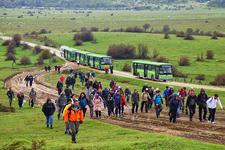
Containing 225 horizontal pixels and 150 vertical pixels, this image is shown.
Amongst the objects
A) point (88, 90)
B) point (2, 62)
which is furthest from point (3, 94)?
point (2, 62)

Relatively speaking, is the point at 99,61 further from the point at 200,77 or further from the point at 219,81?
the point at 219,81

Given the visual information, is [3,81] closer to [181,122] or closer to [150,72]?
[150,72]

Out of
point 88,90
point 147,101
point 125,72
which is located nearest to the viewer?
point 147,101

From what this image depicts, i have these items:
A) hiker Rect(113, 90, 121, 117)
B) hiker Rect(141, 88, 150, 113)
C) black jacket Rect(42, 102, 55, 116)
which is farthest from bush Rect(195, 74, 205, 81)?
black jacket Rect(42, 102, 55, 116)

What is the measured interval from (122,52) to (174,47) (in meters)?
12.8

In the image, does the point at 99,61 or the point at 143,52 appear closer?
the point at 99,61

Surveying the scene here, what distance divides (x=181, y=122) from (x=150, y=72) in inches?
1479

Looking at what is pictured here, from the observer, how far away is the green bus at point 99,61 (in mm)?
82875

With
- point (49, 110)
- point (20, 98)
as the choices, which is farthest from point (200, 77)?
point (49, 110)

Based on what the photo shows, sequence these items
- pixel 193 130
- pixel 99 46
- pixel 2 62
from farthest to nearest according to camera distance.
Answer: pixel 99 46 < pixel 2 62 < pixel 193 130

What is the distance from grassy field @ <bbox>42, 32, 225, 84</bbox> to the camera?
8179cm

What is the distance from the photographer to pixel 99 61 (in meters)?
83.5

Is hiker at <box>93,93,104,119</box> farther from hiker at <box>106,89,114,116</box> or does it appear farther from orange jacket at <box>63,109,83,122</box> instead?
orange jacket at <box>63,109,83,122</box>

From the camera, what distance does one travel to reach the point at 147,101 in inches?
1463
